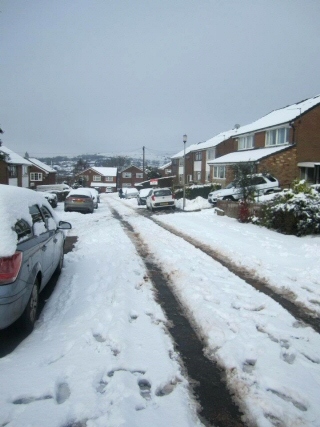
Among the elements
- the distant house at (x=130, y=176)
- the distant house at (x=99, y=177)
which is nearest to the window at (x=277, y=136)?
the distant house at (x=99, y=177)

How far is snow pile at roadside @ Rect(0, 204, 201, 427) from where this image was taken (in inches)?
103

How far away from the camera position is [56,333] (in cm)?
408

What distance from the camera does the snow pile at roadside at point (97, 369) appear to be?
261 cm

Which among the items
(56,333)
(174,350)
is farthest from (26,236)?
(174,350)

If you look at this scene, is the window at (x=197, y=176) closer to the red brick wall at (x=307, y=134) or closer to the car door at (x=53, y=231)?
the red brick wall at (x=307, y=134)

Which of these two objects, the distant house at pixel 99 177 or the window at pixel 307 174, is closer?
the window at pixel 307 174

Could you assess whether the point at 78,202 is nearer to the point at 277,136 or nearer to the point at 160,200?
the point at 160,200

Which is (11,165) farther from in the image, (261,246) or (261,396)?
(261,396)

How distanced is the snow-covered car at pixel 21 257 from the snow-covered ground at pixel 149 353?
1.51ft

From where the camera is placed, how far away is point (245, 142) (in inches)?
1283

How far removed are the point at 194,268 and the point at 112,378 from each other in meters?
4.11

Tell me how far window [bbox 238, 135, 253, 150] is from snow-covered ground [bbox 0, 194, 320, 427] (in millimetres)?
26307

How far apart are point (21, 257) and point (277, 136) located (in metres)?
26.8

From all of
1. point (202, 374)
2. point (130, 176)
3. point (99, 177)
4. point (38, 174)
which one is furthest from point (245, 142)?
point (99, 177)
